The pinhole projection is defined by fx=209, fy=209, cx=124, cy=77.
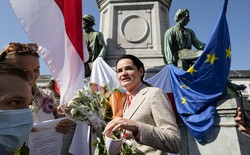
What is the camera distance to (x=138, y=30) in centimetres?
675

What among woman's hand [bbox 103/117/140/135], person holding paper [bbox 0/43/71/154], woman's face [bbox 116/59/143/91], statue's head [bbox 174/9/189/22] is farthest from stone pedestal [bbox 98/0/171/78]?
woman's hand [bbox 103/117/140/135]

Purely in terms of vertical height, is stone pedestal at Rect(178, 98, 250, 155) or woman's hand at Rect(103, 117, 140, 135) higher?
woman's hand at Rect(103, 117, 140, 135)

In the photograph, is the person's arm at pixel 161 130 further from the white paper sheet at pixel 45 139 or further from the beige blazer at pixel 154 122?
the white paper sheet at pixel 45 139

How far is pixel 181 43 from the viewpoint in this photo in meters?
6.01

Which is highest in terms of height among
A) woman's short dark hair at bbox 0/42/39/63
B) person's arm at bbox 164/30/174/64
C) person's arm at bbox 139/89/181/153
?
person's arm at bbox 164/30/174/64

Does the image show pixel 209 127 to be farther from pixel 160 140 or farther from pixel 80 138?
pixel 160 140

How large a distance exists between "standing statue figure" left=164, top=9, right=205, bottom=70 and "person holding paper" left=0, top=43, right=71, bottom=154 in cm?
395

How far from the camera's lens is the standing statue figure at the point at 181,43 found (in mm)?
5574

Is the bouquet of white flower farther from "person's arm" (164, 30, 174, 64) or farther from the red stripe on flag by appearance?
"person's arm" (164, 30, 174, 64)

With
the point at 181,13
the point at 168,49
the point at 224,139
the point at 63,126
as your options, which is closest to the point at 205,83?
the point at 224,139

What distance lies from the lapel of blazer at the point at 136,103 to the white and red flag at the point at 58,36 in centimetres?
143

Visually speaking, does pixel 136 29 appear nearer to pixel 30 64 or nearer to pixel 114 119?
pixel 30 64

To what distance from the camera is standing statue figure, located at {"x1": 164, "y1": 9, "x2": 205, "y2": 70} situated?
18.3 ft

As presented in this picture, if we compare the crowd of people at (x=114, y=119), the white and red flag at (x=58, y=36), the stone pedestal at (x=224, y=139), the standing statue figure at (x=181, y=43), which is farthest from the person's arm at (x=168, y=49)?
the crowd of people at (x=114, y=119)
